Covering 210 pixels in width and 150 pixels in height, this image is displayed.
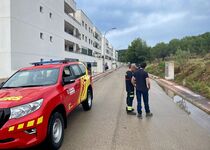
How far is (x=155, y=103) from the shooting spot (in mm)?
11336

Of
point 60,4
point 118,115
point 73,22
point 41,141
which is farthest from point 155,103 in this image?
point 73,22

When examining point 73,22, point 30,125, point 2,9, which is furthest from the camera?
point 73,22

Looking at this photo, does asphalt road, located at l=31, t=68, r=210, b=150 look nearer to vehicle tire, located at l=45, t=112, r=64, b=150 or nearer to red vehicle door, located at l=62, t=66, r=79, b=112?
vehicle tire, located at l=45, t=112, r=64, b=150

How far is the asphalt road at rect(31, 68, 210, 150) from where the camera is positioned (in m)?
5.54

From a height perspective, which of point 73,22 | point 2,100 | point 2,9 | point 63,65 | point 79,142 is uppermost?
point 73,22

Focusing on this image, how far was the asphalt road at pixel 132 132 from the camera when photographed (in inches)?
218

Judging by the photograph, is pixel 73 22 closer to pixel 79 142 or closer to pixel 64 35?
pixel 64 35

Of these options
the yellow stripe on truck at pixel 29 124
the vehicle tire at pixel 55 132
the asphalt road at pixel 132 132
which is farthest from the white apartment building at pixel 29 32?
the yellow stripe on truck at pixel 29 124

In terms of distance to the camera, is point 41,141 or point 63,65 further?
point 63,65

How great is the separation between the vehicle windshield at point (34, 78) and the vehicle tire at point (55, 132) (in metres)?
1.02

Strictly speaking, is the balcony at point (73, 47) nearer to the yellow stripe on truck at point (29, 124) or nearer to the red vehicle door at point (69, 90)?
the red vehicle door at point (69, 90)

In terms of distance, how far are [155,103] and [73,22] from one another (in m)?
35.4

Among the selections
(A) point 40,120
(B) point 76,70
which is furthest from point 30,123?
(B) point 76,70

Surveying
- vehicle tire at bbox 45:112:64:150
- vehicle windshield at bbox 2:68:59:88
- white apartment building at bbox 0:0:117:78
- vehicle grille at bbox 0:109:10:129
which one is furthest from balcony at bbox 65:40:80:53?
vehicle grille at bbox 0:109:10:129
